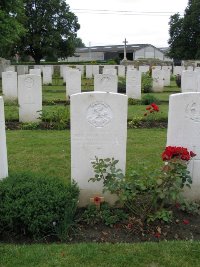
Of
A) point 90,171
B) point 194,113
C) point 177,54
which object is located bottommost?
point 90,171

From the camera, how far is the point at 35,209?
3.97 m

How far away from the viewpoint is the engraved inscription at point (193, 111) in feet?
15.7

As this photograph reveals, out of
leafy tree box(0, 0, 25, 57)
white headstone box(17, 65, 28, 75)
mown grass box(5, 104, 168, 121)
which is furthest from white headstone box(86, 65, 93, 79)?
mown grass box(5, 104, 168, 121)

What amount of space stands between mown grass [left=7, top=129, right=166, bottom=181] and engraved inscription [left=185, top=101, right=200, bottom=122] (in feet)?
3.80

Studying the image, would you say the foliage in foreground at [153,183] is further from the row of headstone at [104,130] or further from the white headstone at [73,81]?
the white headstone at [73,81]

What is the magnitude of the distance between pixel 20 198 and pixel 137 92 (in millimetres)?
11888

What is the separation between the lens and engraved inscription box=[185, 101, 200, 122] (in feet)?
15.7

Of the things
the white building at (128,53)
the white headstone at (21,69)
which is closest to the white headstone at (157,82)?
the white headstone at (21,69)

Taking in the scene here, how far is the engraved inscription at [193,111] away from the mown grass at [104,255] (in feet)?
5.39

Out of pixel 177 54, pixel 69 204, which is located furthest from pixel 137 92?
pixel 177 54

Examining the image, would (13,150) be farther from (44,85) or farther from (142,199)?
(44,85)

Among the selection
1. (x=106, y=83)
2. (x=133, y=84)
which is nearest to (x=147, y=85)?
(x=133, y=84)

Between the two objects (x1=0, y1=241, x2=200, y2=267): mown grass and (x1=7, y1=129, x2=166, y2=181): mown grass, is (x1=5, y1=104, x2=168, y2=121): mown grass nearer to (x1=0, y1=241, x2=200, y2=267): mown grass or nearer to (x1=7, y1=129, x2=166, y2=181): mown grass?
(x1=7, y1=129, x2=166, y2=181): mown grass

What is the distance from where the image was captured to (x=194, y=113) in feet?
15.9
